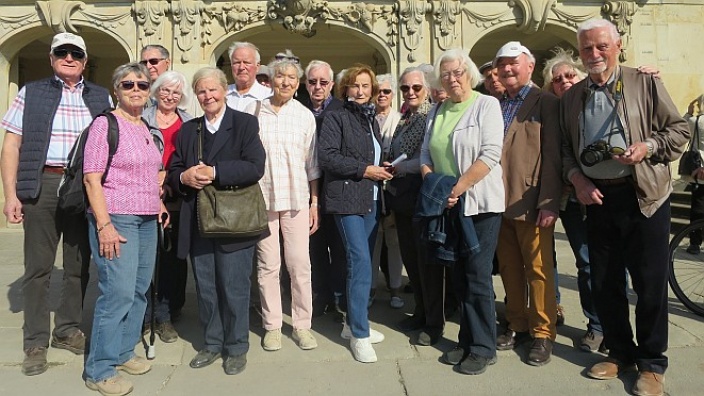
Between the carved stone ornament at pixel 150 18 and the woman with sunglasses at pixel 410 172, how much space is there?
6.94 meters

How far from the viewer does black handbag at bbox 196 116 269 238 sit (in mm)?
3227

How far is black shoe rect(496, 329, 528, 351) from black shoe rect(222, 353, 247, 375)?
5.60 feet

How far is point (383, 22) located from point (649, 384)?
7.95 m

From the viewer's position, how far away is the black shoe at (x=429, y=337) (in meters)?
3.71

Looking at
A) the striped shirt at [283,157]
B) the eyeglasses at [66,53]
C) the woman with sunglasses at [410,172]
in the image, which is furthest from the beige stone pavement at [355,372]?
the eyeglasses at [66,53]

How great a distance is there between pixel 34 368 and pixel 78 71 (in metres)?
1.95

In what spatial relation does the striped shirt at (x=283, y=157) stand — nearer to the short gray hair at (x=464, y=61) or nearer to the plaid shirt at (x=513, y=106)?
the short gray hair at (x=464, y=61)

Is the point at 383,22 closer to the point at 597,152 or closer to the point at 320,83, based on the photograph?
the point at 320,83

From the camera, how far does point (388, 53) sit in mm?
9695

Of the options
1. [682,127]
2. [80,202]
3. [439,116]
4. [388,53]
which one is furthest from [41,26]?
[682,127]

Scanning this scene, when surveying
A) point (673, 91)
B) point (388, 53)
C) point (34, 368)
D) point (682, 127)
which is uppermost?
point (388, 53)

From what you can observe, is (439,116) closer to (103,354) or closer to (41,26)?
(103,354)

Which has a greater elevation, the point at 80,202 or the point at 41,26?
the point at 41,26

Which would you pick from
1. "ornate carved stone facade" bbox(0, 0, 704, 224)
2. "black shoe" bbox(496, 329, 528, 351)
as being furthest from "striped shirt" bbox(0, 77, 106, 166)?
"ornate carved stone facade" bbox(0, 0, 704, 224)
